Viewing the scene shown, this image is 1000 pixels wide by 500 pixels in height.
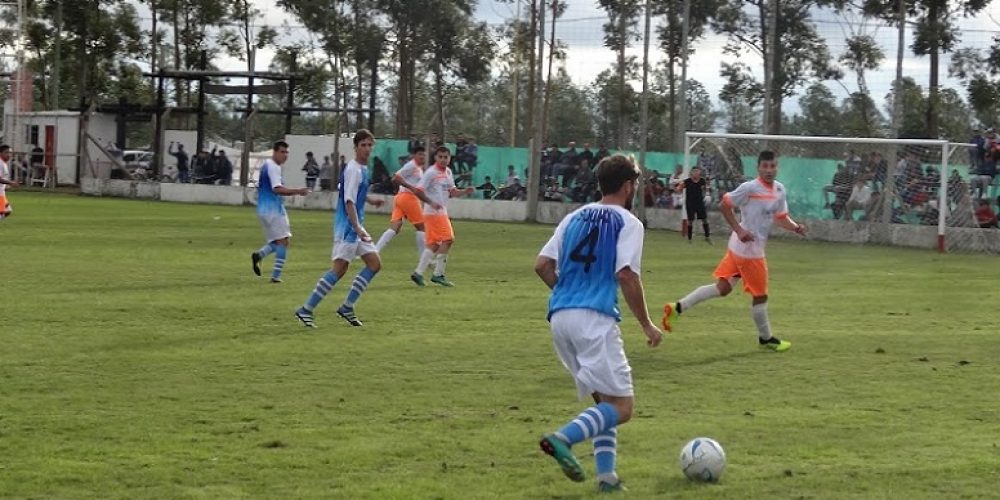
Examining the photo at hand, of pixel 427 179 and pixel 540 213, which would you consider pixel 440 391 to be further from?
pixel 540 213

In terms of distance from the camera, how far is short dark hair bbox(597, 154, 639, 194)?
24.3 ft

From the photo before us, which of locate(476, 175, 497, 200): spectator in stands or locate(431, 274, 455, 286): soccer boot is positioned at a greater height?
locate(476, 175, 497, 200): spectator in stands

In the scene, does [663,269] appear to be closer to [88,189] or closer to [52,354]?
[52,354]

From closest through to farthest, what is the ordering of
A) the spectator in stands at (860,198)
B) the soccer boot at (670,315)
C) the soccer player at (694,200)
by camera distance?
the soccer boot at (670,315)
the soccer player at (694,200)
the spectator in stands at (860,198)

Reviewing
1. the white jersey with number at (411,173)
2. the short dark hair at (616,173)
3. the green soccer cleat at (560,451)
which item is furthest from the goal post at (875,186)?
the green soccer cleat at (560,451)

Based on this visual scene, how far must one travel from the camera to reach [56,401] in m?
9.78

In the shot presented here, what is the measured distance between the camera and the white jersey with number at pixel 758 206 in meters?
14.0

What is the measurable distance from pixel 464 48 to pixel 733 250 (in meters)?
41.3

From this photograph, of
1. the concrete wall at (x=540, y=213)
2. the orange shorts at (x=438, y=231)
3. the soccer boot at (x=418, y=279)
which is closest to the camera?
the soccer boot at (x=418, y=279)

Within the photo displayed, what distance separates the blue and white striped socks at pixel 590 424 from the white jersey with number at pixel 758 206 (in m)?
6.83

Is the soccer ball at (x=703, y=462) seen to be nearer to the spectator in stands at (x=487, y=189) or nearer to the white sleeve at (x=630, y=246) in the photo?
the white sleeve at (x=630, y=246)

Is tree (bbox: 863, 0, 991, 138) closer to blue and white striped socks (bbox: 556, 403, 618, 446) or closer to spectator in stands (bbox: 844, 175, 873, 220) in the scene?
spectator in stands (bbox: 844, 175, 873, 220)

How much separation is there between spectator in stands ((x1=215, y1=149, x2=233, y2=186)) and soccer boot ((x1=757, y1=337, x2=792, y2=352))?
3754cm

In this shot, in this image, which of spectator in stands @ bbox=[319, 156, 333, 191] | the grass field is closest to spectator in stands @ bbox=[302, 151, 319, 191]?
spectator in stands @ bbox=[319, 156, 333, 191]
